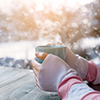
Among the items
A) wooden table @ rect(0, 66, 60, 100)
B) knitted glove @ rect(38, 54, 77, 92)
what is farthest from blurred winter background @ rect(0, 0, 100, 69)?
knitted glove @ rect(38, 54, 77, 92)

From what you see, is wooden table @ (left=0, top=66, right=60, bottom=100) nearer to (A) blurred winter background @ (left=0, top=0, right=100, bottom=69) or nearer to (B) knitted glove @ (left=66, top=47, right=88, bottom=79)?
(B) knitted glove @ (left=66, top=47, right=88, bottom=79)

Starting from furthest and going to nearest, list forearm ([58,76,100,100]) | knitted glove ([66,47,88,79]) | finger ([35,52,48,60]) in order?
knitted glove ([66,47,88,79]) < finger ([35,52,48,60]) < forearm ([58,76,100,100])

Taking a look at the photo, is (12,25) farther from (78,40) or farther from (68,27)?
(78,40)

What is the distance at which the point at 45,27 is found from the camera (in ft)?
6.30

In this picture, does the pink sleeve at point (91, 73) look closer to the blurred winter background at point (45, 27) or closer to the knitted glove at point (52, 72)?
the knitted glove at point (52, 72)

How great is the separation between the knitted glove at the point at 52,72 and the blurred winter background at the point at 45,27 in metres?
1.26

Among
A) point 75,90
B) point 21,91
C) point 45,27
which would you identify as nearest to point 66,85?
point 75,90

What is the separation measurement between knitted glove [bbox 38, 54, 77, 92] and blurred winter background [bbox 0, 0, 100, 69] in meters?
1.26

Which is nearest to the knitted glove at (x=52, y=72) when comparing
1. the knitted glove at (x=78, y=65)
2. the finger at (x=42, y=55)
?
the finger at (x=42, y=55)

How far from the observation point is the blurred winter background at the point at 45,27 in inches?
61.7

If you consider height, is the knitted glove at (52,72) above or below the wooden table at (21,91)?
above

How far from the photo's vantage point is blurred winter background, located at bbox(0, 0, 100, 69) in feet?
5.15

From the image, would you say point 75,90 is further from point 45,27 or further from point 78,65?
point 45,27

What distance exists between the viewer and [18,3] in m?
1.89
